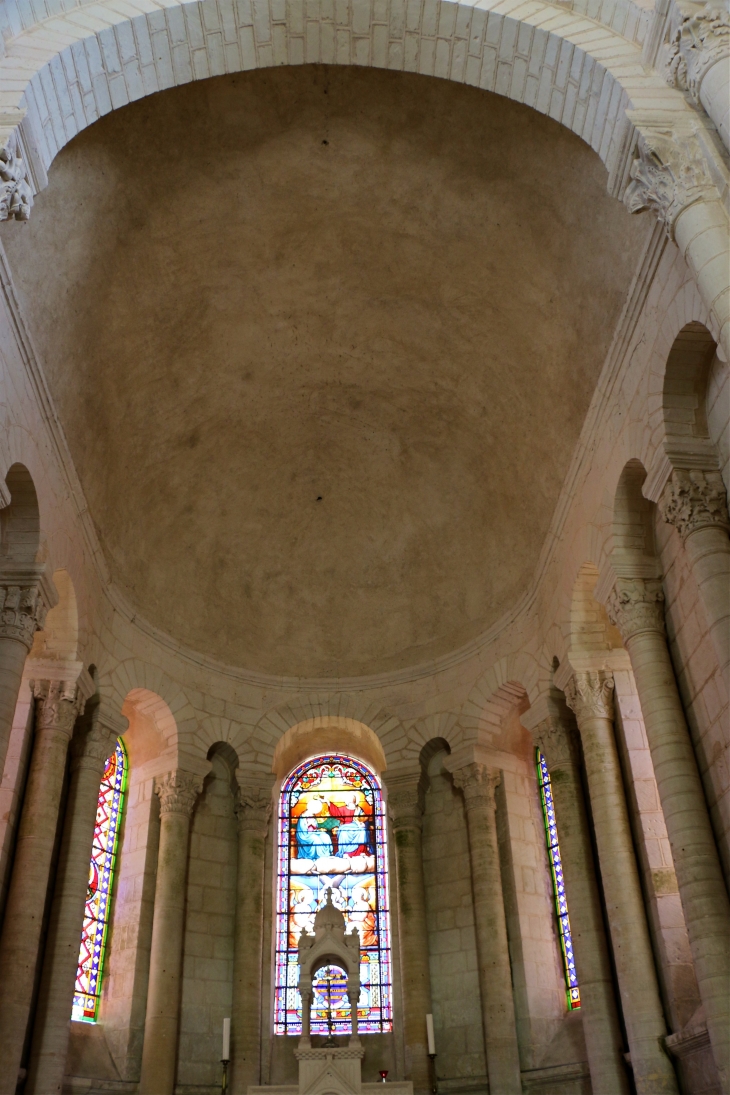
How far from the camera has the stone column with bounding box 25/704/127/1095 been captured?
10.2 m

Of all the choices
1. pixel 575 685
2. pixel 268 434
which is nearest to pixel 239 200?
pixel 268 434

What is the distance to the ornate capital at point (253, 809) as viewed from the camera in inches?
546

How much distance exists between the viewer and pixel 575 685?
1183 centimetres

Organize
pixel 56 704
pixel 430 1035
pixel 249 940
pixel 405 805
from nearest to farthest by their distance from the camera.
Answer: pixel 56 704 → pixel 430 1035 → pixel 249 940 → pixel 405 805

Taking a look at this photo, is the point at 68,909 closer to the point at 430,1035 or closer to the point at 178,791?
the point at 178,791

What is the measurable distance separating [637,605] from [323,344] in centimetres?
626

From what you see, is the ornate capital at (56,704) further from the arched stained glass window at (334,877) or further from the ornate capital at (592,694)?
the ornate capital at (592,694)

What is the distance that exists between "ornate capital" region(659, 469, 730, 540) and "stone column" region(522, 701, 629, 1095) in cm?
446

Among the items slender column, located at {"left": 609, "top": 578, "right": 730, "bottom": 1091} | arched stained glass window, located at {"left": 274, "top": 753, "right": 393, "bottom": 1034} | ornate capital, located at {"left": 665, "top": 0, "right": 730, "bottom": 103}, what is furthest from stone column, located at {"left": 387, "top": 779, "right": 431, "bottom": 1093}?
ornate capital, located at {"left": 665, "top": 0, "right": 730, "bottom": 103}

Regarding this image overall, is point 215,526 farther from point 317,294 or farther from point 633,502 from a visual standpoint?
point 633,502

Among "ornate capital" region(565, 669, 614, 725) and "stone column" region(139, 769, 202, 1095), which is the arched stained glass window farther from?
"ornate capital" region(565, 669, 614, 725)

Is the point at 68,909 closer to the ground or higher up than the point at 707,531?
closer to the ground

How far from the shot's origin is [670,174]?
25.0ft

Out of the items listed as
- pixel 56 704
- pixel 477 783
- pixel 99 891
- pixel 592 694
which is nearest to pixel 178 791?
pixel 99 891
